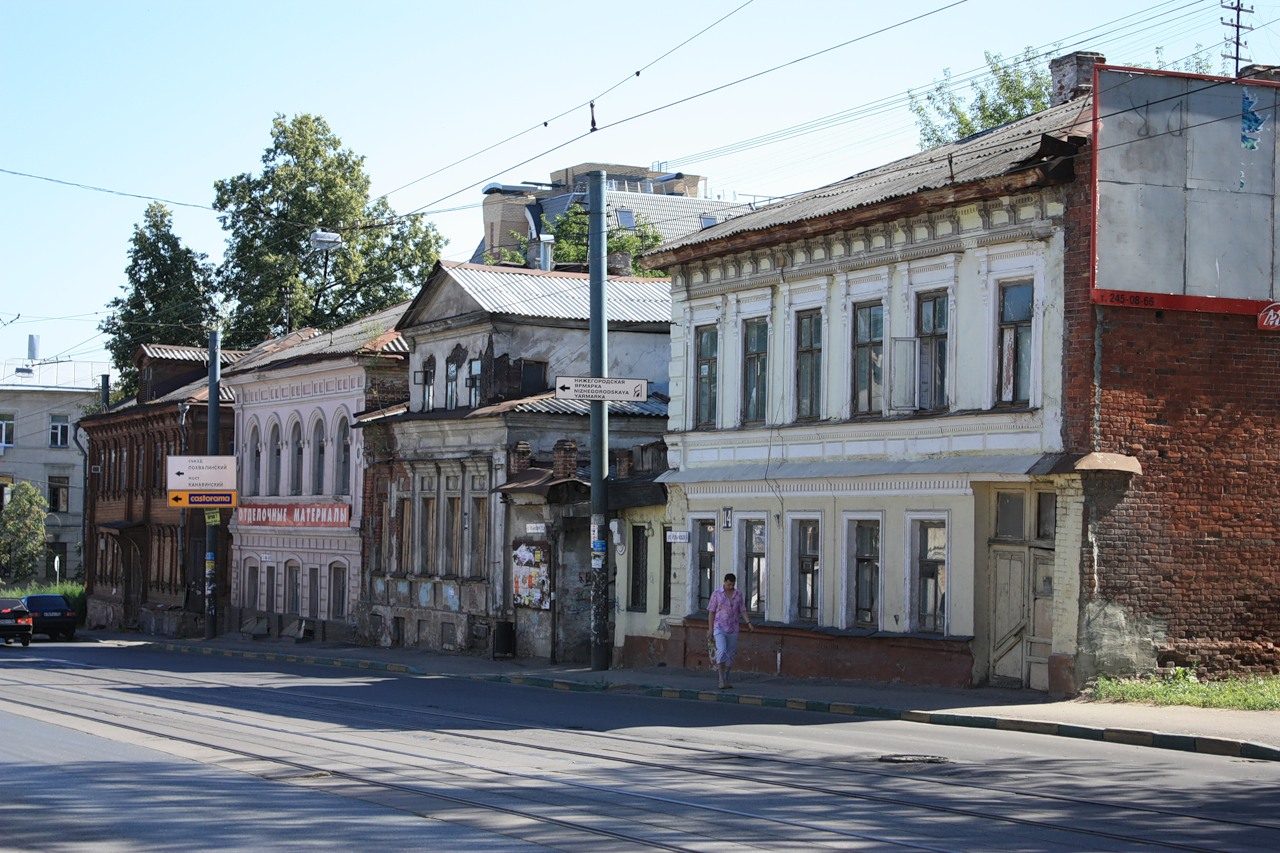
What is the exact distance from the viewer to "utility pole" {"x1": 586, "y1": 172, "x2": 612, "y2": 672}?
2888 centimetres

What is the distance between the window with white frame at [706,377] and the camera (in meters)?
30.8

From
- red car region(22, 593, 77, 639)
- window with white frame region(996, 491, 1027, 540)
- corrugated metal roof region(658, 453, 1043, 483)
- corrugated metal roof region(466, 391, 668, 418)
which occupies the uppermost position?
corrugated metal roof region(466, 391, 668, 418)

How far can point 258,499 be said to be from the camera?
51656mm

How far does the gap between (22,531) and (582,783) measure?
2701 inches

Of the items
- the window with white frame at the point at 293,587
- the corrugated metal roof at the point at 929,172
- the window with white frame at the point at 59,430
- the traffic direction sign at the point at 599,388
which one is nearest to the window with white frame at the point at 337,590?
the window with white frame at the point at 293,587

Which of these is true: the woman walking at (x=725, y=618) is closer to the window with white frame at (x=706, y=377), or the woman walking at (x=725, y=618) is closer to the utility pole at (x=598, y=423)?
the utility pole at (x=598, y=423)

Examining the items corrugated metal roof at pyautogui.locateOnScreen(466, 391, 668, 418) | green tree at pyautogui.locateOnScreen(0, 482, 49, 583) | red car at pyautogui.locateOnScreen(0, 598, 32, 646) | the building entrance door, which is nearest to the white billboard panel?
the building entrance door

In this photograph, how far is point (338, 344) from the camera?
48438mm

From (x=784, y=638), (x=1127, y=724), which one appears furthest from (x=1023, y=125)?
(x=1127, y=724)

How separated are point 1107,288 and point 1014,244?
1728 millimetres

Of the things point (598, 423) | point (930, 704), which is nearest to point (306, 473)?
point (598, 423)

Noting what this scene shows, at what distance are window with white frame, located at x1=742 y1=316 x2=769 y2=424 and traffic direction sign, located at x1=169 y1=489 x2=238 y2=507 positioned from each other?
2249 centimetres

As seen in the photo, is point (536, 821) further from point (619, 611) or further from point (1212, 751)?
point (619, 611)

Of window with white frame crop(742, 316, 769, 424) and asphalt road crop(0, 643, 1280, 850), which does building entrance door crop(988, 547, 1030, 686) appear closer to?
asphalt road crop(0, 643, 1280, 850)
